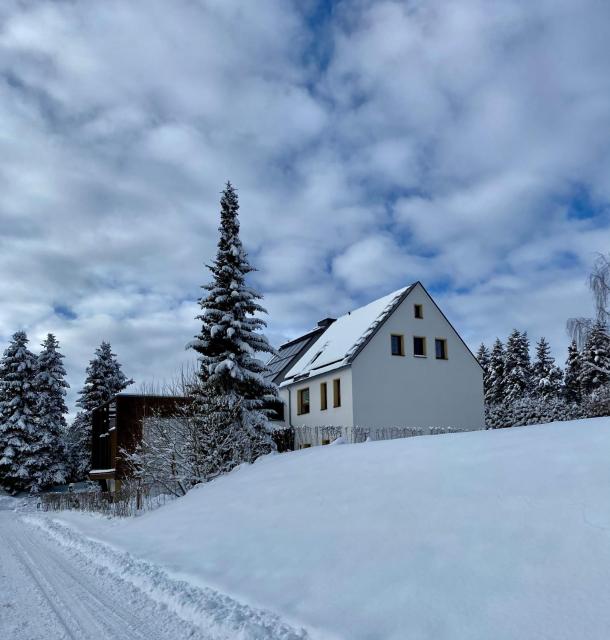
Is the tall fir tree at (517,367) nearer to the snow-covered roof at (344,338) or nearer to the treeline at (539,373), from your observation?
the treeline at (539,373)

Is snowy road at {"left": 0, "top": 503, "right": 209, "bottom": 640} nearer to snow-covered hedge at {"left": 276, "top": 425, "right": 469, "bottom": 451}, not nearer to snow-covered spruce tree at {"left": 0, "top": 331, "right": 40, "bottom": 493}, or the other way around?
snow-covered hedge at {"left": 276, "top": 425, "right": 469, "bottom": 451}

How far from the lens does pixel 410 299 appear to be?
30.1 meters

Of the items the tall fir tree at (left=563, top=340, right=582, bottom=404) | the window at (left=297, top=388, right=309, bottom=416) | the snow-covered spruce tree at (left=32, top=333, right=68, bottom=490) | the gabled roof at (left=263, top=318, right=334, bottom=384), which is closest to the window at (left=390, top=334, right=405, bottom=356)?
the window at (left=297, top=388, right=309, bottom=416)

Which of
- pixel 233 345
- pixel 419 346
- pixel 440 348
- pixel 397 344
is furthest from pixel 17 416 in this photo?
pixel 440 348

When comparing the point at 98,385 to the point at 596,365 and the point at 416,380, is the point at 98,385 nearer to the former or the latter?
the point at 416,380

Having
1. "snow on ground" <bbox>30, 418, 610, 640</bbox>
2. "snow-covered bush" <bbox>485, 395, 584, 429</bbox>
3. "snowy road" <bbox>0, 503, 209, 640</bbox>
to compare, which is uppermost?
"snow-covered bush" <bbox>485, 395, 584, 429</bbox>

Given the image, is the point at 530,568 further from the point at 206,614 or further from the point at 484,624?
the point at 206,614

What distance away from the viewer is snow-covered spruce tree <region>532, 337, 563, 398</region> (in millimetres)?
54156

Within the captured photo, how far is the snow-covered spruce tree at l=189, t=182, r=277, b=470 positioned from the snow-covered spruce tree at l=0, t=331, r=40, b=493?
81.8 feet

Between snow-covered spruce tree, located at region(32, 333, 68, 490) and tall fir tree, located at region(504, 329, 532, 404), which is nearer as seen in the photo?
snow-covered spruce tree, located at region(32, 333, 68, 490)

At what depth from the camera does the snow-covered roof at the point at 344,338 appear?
28.4 m

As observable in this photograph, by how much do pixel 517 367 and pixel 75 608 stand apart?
52268 millimetres

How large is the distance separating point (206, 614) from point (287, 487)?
508 centimetres

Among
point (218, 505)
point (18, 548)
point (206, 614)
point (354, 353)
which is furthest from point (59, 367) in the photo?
point (206, 614)
